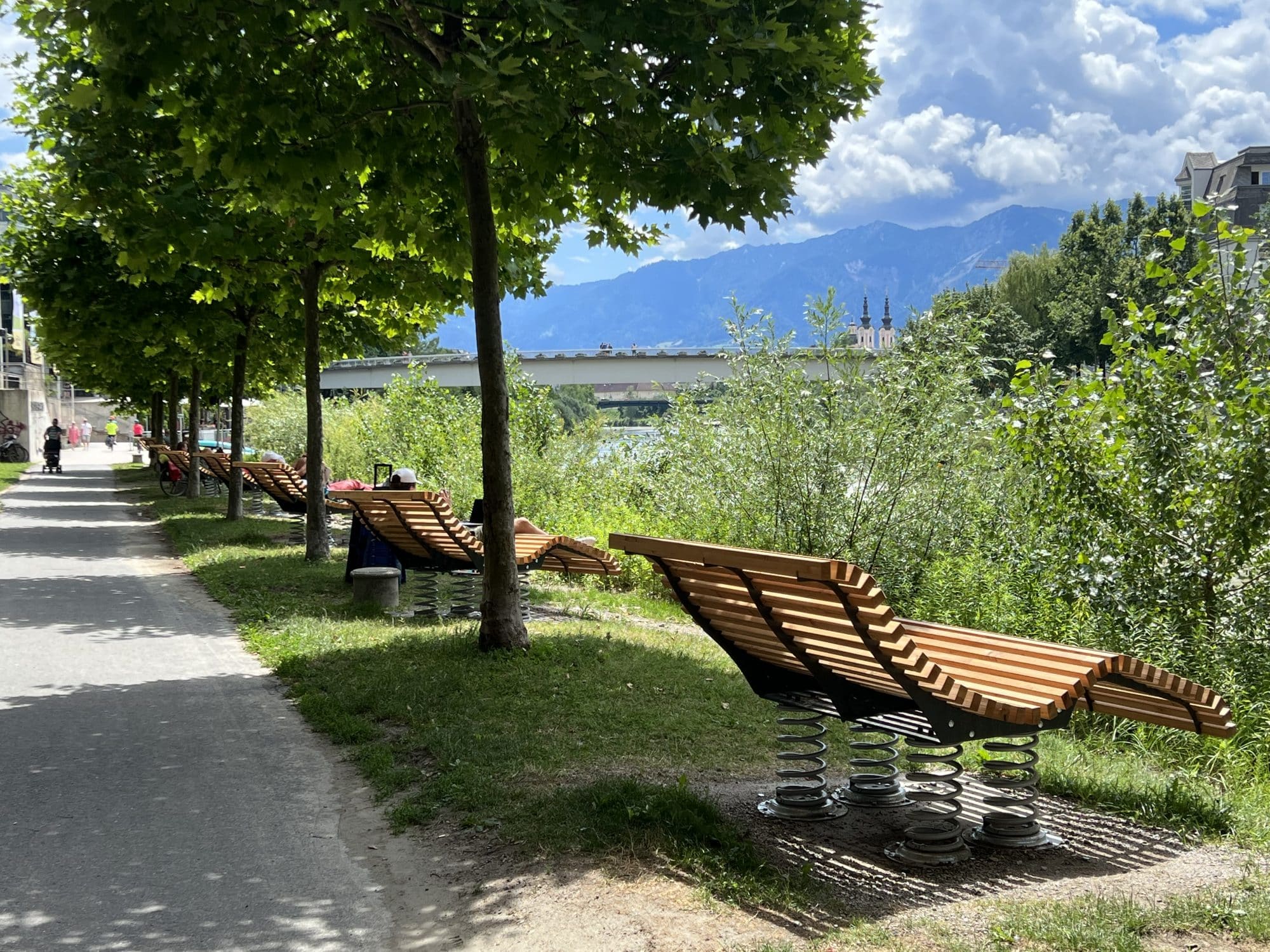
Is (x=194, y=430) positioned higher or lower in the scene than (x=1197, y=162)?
lower

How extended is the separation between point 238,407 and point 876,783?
58.6 feet

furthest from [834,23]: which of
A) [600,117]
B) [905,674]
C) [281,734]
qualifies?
[281,734]

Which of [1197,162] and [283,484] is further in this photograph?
[1197,162]

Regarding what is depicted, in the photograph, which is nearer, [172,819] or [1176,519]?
[172,819]

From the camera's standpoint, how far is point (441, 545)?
1002cm

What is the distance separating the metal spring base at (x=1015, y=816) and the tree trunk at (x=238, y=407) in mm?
16342

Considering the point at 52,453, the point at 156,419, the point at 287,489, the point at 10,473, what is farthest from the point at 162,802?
the point at 52,453

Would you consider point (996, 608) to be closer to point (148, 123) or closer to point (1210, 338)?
point (1210, 338)

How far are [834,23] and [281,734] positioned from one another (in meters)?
5.15

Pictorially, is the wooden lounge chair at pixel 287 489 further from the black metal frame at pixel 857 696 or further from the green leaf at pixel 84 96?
the black metal frame at pixel 857 696

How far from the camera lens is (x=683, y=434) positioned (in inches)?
599

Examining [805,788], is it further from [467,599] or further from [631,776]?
[467,599]

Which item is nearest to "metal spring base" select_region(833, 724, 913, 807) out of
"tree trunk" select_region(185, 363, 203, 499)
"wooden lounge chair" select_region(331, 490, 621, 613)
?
"wooden lounge chair" select_region(331, 490, 621, 613)

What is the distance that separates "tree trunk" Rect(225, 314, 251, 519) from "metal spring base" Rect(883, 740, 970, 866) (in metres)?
16.3
